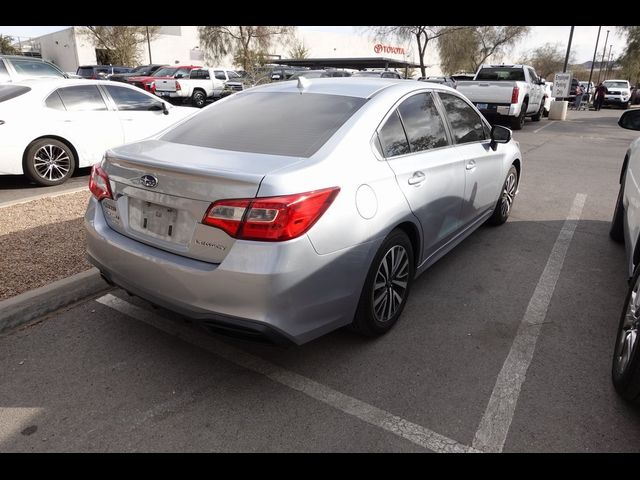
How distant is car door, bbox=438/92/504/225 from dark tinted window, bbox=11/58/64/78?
495 inches

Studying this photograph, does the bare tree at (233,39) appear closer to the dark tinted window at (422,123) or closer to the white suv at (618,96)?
the white suv at (618,96)

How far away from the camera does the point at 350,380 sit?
2.78 m

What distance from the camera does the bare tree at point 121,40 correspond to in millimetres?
39531

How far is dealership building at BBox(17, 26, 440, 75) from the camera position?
44.1 m

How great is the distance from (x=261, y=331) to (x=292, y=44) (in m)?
48.3

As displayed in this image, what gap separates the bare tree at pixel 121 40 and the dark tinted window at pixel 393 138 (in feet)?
139

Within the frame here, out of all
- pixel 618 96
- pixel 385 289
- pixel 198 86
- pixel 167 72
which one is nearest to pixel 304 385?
pixel 385 289

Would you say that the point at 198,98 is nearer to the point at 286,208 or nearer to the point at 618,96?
the point at 286,208

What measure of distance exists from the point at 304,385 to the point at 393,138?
1682mm

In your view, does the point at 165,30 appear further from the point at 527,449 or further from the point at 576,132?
the point at 527,449

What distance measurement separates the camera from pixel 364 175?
2.73 m

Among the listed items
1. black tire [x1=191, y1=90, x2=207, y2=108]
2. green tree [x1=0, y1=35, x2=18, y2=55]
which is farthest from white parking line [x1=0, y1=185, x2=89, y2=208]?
green tree [x1=0, y1=35, x2=18, y2=55]

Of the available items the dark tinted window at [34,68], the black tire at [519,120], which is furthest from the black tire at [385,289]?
the black tire at [519,120]
